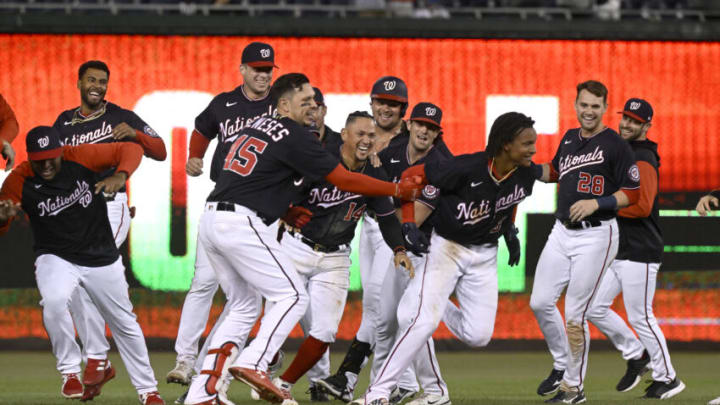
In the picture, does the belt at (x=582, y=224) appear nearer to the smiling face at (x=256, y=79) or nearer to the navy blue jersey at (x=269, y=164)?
the navy blue jersey at (x=269, y=164)

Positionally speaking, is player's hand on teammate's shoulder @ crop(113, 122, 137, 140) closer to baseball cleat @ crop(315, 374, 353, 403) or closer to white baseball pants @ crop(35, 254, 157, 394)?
white baseball pants @ crop(35, 254, 157, 394)

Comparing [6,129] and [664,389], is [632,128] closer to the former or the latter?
[664,389]

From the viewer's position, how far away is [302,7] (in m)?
11.2

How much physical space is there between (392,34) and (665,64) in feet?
9.00

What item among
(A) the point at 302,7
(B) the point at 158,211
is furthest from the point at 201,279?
(A) the point at 302,7

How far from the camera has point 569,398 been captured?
7.55 m

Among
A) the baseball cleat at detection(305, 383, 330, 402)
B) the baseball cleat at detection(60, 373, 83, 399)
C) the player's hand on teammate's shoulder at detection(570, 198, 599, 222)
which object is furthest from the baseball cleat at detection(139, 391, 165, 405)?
the player's hand on teammate's shoulder at detection(570, 198, 599, 222)

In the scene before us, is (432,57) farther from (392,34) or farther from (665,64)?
(665,64)

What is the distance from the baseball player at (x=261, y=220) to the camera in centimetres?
631

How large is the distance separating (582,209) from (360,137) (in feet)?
4.81

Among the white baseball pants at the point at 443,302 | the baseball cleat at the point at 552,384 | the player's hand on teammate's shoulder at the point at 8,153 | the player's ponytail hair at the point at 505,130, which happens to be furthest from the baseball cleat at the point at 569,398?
the player's hand on teammate's shoulder at the point at 8,153

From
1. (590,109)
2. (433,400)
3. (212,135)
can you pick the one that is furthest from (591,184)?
(212,135)

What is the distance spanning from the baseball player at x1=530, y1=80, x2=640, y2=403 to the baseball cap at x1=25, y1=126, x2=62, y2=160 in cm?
331

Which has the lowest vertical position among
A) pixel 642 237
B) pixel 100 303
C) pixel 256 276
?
pixel 100 303
